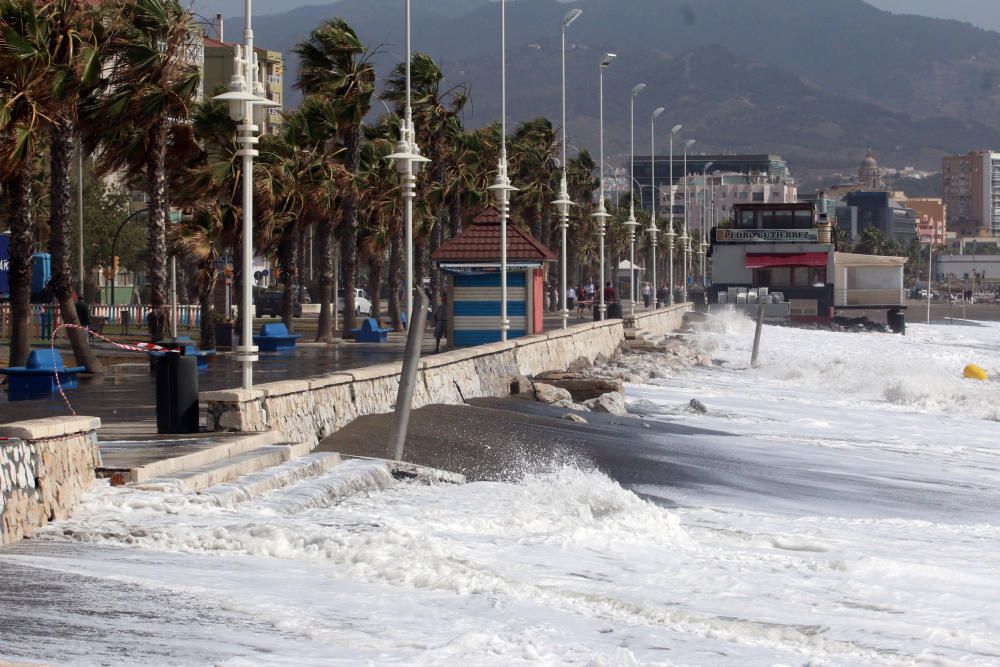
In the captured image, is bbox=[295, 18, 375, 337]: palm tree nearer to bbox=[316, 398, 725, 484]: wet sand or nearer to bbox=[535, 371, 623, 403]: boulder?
bbox=[535, 371, 623, 403]: boulder

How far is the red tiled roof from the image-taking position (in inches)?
1275

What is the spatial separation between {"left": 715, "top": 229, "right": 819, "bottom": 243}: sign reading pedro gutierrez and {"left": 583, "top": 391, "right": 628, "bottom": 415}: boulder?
59391 millimetres

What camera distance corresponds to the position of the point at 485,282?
3259 cm

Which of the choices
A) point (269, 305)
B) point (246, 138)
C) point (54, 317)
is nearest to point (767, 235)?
point (269, 305)

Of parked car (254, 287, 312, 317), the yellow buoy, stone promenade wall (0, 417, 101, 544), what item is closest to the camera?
stone promenade wall (0, 417, 101, 544)

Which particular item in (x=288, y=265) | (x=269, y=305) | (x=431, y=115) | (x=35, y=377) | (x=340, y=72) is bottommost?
(x=35, y=377)

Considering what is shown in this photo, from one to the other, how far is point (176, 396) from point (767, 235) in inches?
2828

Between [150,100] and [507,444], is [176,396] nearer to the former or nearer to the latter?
[507,444]

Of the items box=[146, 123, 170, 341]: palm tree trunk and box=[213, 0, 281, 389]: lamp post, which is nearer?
box=[213, 0, 281, 389]: lamp post

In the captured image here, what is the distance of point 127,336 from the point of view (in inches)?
1560

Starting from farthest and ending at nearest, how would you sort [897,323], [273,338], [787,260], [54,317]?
[897,323]
[787,260]
[54,317]
[273,338]

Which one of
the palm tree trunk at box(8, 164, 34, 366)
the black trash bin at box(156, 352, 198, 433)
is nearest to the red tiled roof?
the palm tree trunk at box(8, 164, 34, 366)

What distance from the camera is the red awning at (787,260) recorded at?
266 ft

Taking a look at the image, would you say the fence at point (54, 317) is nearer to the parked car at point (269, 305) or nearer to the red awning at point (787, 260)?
the parked car at point (269, 305)
